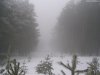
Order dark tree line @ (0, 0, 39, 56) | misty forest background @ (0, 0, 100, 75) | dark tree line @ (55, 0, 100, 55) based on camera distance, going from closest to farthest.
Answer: dark tree line @ (0, 0, 39, 56)
misty forest background @ (0, 0, 100, 75)
dark tree line @ (55, 0, 100, 55)

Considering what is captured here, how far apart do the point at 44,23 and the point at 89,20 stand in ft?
139

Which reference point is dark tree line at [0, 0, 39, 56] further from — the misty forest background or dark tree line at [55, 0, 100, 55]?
dark tree line at [55, 0, 100, 55]

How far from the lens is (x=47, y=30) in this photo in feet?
223

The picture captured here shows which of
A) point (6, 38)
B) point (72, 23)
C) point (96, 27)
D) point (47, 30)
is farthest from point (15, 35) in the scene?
point (47, 30)

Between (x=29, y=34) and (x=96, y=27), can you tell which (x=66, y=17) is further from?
(x=29, y=34)

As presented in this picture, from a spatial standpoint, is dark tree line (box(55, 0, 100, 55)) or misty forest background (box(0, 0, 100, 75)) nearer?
misty forest background (box(0, 0, 100, 75))

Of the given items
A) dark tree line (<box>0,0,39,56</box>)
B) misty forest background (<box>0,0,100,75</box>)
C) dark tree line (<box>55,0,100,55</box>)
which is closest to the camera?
dark tree line (<box>0,0,39,56</box>)

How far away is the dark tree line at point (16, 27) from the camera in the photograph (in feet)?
65.3

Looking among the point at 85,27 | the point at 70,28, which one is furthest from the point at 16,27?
the point at 85,27

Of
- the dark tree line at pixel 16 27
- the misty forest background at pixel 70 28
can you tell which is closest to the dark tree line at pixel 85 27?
the misty forest background at pixel 70 28

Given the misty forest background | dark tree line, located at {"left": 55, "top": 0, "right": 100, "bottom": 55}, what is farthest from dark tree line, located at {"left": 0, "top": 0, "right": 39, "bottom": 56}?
dark tree line, located at {"left": 55, "top": 0, "right": 100, "bottom": 55}

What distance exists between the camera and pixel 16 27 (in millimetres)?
22672

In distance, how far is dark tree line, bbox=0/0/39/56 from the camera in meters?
19.9

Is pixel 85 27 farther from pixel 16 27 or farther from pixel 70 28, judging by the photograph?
pixel 16 27
